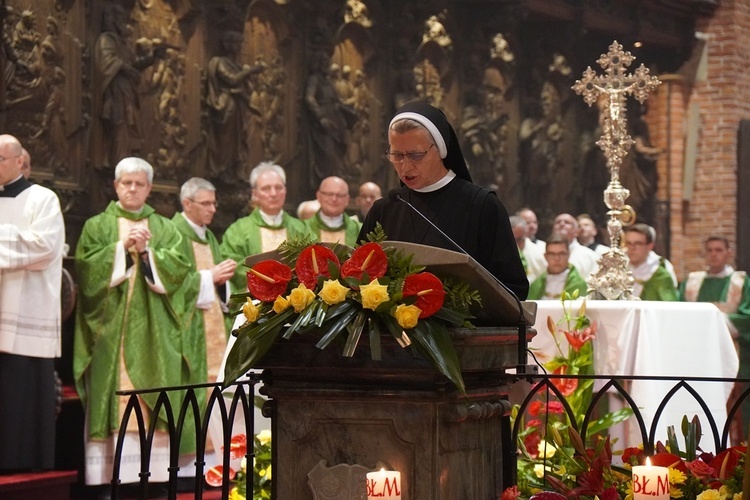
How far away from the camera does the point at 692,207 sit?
18031 millimetres

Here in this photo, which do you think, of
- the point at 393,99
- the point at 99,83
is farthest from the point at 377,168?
the point at 99,83

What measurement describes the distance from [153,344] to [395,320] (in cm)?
505

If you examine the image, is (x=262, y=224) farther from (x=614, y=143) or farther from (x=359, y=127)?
(x=359, y=127)

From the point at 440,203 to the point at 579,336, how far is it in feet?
8.66

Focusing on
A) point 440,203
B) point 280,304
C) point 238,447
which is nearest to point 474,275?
point 280,304

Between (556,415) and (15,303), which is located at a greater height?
(15,303)

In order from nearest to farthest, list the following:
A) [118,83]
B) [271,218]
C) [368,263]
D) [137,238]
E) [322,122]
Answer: [368,263] → [137,238] → [271,218] → [118,83] → [322,122]

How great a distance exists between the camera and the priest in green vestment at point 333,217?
9.41 m

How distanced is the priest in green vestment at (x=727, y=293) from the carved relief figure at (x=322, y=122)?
13.2 ft

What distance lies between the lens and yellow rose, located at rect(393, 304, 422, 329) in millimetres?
3242

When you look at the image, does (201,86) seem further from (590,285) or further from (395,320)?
(395,320)

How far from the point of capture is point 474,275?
3.35 meters

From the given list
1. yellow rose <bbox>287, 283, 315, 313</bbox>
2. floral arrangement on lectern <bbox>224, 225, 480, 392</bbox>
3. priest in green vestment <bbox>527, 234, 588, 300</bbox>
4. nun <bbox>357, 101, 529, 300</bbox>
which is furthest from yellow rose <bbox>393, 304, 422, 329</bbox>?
priest in green vestment <bbox>527, 234, 588, 300</bbox>

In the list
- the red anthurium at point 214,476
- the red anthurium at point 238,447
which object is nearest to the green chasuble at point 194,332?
the red anthurium at point 214,476
